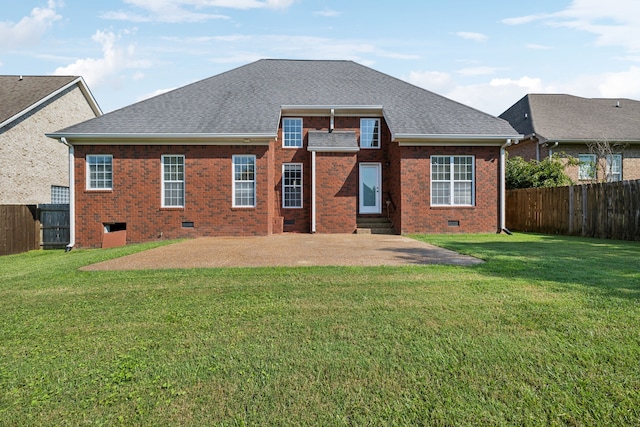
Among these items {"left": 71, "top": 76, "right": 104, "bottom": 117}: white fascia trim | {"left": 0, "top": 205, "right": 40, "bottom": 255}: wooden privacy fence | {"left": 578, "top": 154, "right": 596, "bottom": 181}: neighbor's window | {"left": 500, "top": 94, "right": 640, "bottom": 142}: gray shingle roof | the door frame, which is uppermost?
{"left": 71, "top": 76, "right": 104, "bottom": 117}: white fascia trim

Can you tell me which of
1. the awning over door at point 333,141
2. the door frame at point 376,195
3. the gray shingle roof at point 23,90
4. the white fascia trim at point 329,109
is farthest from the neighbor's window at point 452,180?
the gray shingle roof at point 23,90

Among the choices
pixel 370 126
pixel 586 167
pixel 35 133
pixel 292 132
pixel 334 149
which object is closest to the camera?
pixel 334 149

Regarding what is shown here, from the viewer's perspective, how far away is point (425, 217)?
15.1m

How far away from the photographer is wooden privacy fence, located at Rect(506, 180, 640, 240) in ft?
40.1

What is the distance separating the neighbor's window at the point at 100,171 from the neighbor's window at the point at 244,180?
4608 mm

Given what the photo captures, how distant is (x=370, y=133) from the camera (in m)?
17.2

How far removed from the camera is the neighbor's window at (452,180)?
15281 millimetres

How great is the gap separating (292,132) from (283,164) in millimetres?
1470

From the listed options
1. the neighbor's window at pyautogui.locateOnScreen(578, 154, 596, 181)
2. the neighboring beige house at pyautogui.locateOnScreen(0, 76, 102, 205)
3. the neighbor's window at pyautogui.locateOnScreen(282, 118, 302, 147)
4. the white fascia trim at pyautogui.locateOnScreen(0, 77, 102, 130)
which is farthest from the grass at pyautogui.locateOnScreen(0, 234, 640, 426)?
the neighbor's window at pyautogui.locateOnScreen(578, 154, 596, 181)

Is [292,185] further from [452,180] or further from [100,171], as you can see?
[100,171]

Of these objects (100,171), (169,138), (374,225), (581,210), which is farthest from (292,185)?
(581,210)

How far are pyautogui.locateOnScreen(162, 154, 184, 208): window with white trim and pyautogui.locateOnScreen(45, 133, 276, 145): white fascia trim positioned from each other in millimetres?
656

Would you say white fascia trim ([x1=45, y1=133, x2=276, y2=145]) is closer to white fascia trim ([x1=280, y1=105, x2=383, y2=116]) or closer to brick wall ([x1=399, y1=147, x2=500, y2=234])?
white fascia trim ([x1=280, y1=105, x2=383, y2=116])

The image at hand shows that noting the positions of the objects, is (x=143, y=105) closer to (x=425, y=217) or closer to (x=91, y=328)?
(x=425, y=217)
